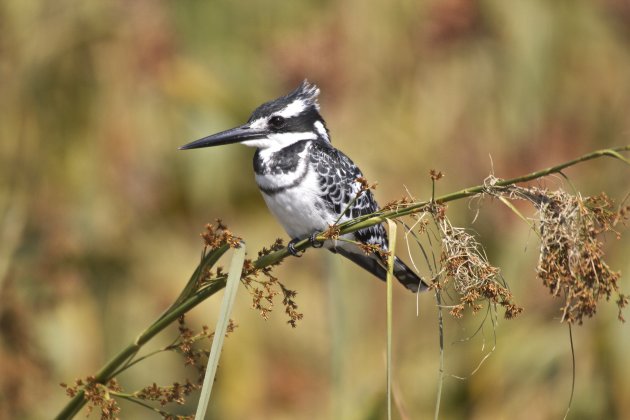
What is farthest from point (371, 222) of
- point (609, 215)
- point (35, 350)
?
point (35, 350)

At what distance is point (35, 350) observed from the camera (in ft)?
10.4

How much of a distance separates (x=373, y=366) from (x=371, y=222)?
2.94 meters

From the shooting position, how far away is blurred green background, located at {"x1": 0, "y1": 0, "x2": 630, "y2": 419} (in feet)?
10.6

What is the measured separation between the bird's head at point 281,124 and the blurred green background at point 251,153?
42 cm

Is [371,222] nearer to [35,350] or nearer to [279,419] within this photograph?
[35,350]

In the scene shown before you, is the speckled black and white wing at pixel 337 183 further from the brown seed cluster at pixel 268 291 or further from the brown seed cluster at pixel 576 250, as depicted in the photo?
the brown seed cluster at pixel 576 250

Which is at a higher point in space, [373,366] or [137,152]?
[137,152]

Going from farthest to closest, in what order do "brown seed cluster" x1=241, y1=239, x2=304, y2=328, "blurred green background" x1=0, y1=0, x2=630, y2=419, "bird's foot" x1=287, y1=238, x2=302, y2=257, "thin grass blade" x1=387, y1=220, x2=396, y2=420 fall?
"blurred green background" x1=0, y1=0, x2=630, y2=419 < "bird's foot" x1=287, y1=238, x2=302, y2=257 < "brown seed cluster" x1=241, y1=239, x2=304, y2=328 < "thin grass blade" x1=387, y1=220, x2=396, y2=420

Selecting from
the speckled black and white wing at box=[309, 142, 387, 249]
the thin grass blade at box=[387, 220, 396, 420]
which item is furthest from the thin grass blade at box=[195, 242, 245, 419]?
the speckled black and white wing at box=[309, 142, 387, 249]

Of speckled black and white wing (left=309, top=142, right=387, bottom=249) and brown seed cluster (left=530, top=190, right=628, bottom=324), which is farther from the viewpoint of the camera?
speckled black and white wing (left=309, top=142, right=387, bottom=249)

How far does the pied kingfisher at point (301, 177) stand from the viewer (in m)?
2.60

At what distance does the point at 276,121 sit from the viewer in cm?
273

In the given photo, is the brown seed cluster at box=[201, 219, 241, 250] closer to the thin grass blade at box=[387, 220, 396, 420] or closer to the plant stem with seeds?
the plant stem with seeds

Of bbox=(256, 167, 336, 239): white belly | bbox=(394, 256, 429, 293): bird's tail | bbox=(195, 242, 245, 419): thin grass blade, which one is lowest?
bbox=(195, 242, 245, 419): thin grass blade
